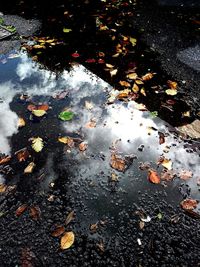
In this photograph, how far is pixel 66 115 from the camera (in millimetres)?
3660

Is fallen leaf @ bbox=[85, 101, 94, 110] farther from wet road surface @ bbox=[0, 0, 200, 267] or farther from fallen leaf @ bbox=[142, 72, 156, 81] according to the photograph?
fallen leaf @ bbox=[142, 72, 156, 81]

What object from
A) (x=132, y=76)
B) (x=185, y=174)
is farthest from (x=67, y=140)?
(x=132, y=76)

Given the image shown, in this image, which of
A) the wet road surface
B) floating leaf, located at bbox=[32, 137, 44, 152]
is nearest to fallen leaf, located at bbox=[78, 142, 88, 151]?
the wet road surface

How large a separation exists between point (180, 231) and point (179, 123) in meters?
1.40

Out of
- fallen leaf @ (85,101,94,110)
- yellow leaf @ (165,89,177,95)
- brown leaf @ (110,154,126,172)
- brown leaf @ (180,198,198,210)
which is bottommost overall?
brown leaf @ (180,198,198,210)

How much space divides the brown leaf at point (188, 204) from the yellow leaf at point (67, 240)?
3.52ft

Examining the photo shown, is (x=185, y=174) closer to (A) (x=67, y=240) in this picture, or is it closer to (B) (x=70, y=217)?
(B) (x=70, y=217)

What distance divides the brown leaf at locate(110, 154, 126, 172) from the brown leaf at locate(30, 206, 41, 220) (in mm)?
890

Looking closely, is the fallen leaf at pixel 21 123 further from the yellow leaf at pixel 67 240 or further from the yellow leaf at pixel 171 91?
the yellow leaf at pixel 171 91

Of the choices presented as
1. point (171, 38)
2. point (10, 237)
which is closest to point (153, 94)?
point (171, 38)

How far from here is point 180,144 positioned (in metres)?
3.25

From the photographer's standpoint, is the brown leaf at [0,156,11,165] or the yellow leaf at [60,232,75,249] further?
the brown leaf at [0,156,11,165]

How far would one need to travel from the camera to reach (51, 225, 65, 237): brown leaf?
253 cm

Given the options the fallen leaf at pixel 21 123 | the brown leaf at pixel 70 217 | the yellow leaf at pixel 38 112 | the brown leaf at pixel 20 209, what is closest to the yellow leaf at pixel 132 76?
the yellow leaf at pixel 38 112
